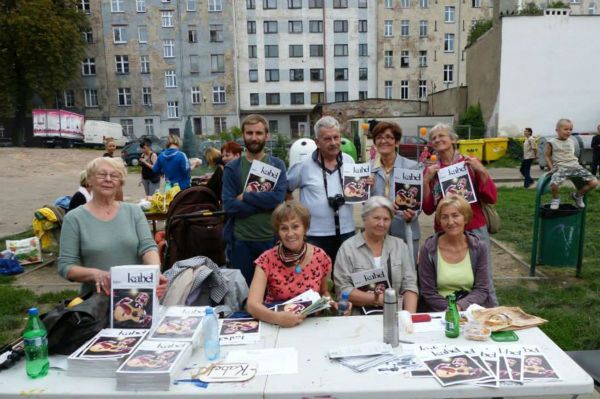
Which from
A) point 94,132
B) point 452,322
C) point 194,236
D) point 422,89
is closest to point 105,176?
point 194,236

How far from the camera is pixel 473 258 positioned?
10.9 feet

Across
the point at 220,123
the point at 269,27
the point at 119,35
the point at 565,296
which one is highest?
the point at 269,27

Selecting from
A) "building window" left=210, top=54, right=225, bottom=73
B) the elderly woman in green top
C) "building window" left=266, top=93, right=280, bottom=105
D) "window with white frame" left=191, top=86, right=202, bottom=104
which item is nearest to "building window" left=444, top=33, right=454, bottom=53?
"building window" left=266, top=93, right=280, bottom=105

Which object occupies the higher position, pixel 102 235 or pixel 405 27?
pixel 405 27

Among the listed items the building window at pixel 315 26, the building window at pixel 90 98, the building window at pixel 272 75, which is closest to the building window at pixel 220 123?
the building window at pixel 272 75

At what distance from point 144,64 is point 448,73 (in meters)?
27.6

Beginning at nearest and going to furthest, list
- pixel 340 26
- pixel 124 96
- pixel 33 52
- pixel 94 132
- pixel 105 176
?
pixel 105 176 → pixel 94 132 → pixel 33 52 → pixel 124 96 → pixel 340 26

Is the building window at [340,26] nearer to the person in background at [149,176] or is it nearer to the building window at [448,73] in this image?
the building window at [448,73]

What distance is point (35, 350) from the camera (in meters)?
2.22

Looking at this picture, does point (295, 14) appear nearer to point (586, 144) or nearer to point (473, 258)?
point (586, 144)

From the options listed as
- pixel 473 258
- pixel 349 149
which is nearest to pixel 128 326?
pixel 473 258

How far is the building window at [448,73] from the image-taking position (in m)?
43.8

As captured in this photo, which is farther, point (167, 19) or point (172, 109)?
point (172, 109)

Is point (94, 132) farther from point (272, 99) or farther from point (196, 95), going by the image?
point (272, 99)
